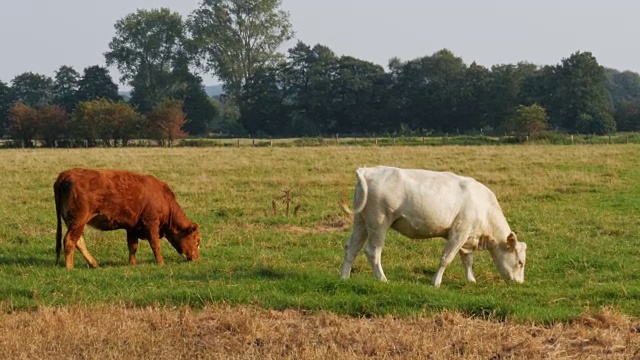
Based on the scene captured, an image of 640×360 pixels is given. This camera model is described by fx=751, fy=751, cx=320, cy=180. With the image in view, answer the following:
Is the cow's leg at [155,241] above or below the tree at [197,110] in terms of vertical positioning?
below

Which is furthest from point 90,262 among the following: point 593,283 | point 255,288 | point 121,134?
point 121,134

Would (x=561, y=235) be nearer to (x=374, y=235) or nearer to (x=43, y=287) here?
(x=374, y=235)

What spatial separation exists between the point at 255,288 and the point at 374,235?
1887 millimetres

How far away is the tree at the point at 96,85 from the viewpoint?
87062 mm

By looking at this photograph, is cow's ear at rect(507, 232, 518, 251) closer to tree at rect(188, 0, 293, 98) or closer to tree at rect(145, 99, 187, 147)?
tree at rect(145, 99, 187, 147)

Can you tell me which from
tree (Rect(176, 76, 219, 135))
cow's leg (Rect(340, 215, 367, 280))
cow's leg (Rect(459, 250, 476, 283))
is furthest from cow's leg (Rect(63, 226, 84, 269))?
tree (Rect(176, 76, 219, 135))

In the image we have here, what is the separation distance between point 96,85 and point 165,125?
3078 cm

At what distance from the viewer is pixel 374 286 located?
928 centimetres

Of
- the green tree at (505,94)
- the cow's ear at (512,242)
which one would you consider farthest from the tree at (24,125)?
the cow's ear at (512,242)

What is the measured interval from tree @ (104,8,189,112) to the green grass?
65.2 meters

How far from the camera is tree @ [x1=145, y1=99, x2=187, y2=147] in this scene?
197ft

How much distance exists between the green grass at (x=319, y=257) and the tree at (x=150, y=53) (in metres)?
65.2

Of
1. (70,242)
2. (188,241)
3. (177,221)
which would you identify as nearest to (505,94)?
(177,221)

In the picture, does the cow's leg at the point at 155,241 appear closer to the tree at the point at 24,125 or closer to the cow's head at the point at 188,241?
the cow's head at the point at 188,241
